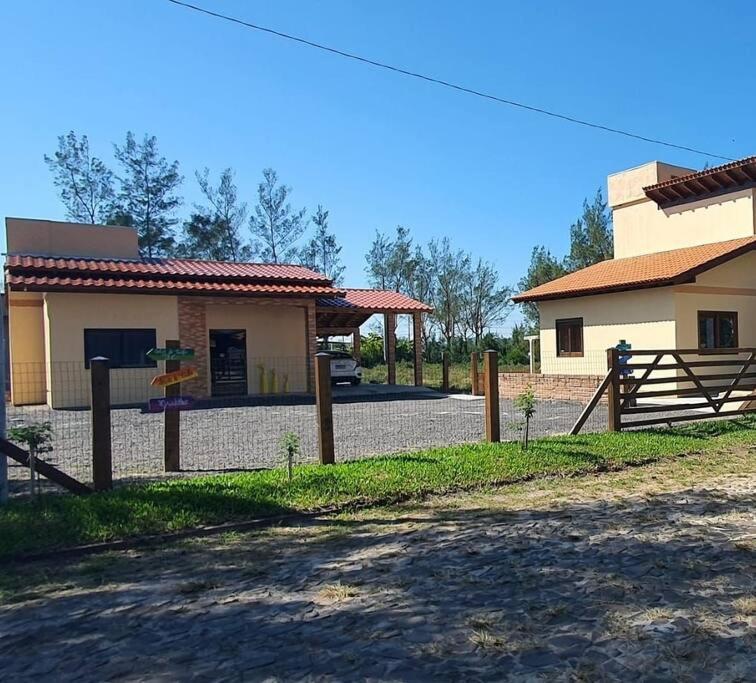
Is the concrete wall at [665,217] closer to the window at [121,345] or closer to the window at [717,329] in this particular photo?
the window at [717,329]

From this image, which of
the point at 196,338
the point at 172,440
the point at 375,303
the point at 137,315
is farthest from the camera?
the point at 375,303

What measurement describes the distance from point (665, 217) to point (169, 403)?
20165 millimetres

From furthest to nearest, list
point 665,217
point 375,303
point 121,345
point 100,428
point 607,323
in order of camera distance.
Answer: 1. point 375,303
2. point 665,217
3. point 607,323
4. point 121,345
5. point 100,428

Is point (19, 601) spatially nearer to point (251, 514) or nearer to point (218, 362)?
point (251, 514)

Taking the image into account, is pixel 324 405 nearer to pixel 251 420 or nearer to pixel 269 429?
pixel 269 429

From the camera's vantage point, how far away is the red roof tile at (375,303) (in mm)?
23656

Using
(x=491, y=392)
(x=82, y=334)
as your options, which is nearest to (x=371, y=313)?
(x=82, y=334)

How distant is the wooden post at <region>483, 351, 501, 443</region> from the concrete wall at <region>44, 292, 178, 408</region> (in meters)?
11.2

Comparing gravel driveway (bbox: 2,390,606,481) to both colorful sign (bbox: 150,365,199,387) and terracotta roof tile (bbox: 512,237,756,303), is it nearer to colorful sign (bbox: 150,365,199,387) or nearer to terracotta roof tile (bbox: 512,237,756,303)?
colorful sign (bbox: 150,365,199,387)

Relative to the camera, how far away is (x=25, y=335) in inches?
813

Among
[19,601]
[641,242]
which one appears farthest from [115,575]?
[641,242]

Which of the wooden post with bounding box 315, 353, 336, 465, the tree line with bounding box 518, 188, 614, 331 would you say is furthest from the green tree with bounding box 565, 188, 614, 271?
the wooden post with bounding box 315, 353, 336, 465

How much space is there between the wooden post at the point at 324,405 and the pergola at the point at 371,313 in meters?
14.6

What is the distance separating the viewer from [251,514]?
6250 millimetres
